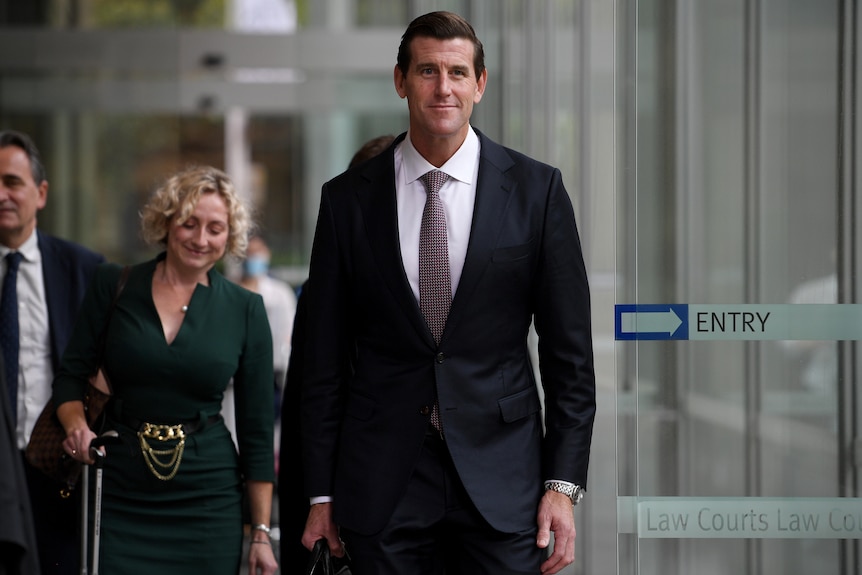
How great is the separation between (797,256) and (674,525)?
0.82 m

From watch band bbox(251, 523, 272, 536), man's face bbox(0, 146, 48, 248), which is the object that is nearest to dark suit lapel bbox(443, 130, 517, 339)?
watch band bbox(251, 523, 272, 536)

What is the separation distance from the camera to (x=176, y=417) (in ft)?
14.0

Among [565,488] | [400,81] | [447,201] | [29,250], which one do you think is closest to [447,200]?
[447,201]

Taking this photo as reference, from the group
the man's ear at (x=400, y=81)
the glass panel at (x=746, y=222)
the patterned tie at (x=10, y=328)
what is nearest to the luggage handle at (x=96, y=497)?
the patterned tie at (x=10, y=328)

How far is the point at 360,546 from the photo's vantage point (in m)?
3.23

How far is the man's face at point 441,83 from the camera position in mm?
3182

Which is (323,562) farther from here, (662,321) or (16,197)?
(16,197)

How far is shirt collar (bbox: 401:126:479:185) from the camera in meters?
3.29

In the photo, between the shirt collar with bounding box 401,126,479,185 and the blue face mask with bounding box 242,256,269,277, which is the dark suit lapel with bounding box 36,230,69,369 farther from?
the blue face mask with bounding box 242,256,269,277

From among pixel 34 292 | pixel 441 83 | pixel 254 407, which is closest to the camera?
pixel 441 83

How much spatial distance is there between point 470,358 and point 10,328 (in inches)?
96.6

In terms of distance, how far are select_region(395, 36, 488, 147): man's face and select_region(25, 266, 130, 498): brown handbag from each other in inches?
63.4

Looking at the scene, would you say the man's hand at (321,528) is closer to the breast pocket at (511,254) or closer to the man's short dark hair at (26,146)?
the breast pocket at (511,254)

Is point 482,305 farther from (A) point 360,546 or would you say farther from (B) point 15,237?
(B) point 15,237
